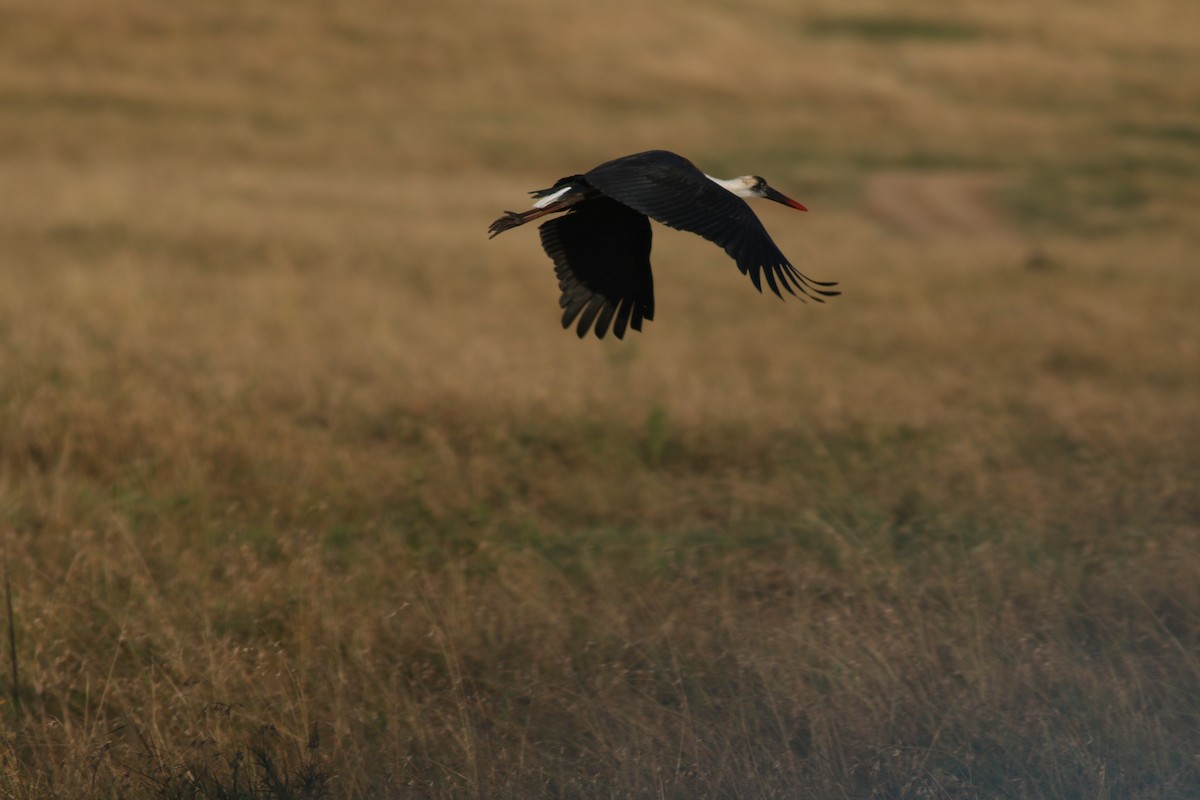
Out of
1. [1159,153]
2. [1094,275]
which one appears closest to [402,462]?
[1094,275]

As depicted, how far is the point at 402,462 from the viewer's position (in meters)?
7.00

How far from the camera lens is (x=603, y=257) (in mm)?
5047

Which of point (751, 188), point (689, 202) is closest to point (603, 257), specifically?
point (751, 188)

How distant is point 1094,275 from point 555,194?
11.4m

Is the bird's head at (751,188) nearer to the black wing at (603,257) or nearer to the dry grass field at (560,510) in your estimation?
the black wing at (603,257)

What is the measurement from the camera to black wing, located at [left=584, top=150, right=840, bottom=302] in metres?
4.02

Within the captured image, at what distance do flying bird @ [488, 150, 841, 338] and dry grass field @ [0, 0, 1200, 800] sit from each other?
105 centimetres

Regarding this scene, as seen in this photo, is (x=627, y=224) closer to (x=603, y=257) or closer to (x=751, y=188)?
(x=603, y=257)

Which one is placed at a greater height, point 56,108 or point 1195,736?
point 56,108

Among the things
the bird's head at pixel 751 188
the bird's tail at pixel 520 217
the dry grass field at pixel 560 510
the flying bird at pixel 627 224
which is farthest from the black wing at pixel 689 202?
the dry grass field at pixel 560 510

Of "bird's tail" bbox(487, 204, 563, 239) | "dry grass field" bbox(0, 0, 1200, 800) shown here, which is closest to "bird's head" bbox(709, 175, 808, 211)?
"bird's tail" bbox(487, 204, 563, 239)

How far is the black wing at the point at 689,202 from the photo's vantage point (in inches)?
158

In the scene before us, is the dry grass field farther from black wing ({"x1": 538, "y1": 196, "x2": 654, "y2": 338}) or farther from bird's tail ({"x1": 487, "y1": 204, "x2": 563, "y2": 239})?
bird's tail ({"x1": 487, "y1": 204, "x2": 563, "y2": 239})

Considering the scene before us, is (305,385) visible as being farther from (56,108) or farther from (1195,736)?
(56,108)
